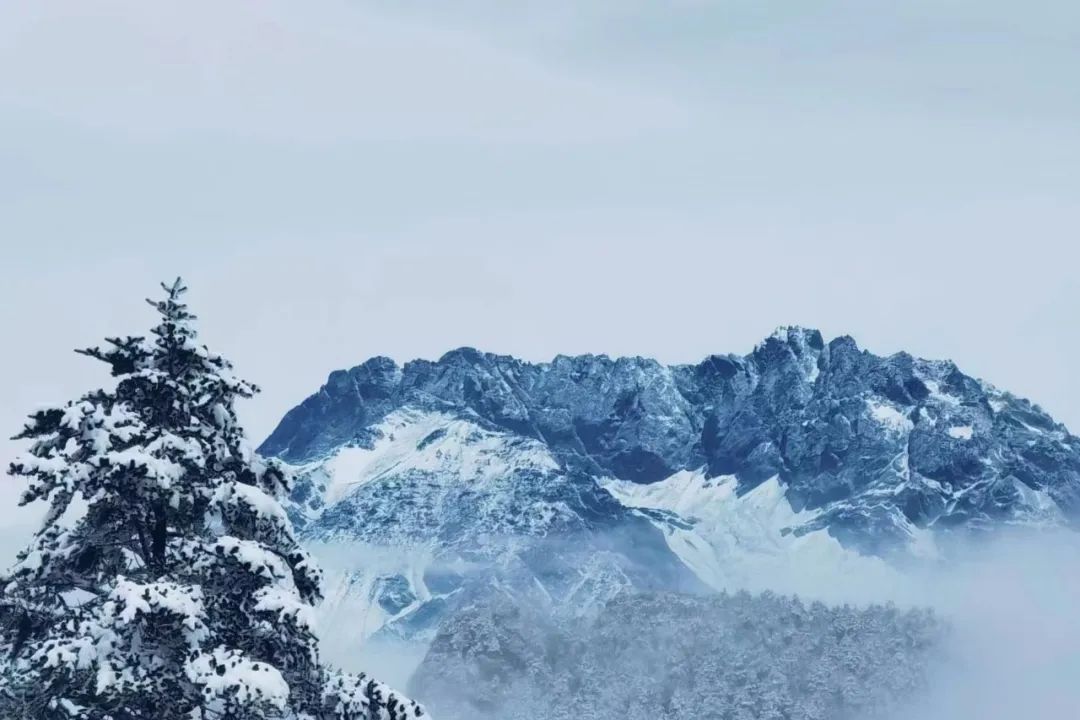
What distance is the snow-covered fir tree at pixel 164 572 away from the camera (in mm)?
33688

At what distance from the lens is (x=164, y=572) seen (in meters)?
35.9

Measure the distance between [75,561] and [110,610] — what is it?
11.0ft

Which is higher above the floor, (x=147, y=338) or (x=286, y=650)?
(x=147, y=338)

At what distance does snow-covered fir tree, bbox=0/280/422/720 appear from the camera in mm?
33688

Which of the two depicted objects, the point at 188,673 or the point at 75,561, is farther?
the point at 75,561

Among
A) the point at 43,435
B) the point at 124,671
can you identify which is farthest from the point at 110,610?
the point at 43,435

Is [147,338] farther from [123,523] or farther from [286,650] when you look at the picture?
[286,650]

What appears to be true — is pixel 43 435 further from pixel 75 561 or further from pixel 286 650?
pixel 286 650

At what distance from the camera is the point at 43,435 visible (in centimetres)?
3544

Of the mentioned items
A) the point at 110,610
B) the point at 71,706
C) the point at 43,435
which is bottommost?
the point at 71,706

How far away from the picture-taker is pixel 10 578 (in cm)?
3522

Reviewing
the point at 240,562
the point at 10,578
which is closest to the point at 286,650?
the point at 240,562

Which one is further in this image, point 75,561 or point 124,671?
point 75,561

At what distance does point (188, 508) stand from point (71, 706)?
4.50m
